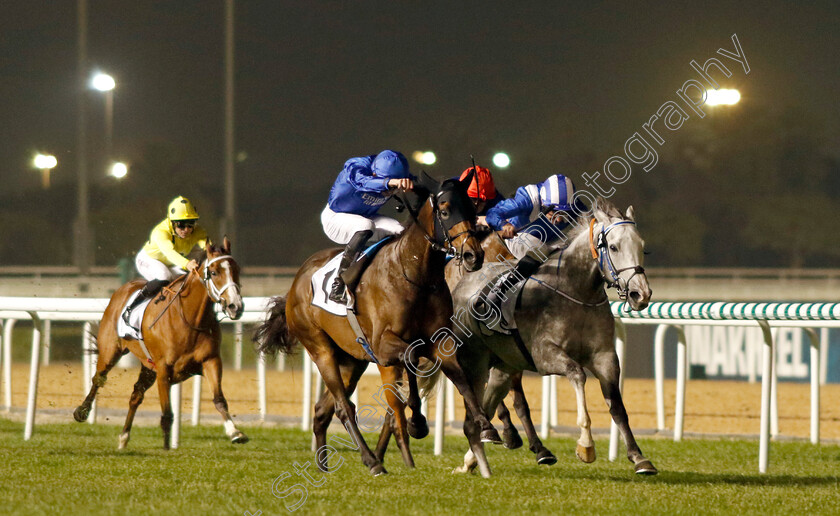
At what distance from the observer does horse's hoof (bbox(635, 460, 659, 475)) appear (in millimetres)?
5438

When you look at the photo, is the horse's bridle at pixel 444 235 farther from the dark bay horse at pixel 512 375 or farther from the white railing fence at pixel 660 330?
the white railing fence at pixel 660 330

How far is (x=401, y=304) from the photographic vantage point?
235 inches

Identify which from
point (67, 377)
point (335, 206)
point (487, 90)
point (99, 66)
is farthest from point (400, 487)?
point (487, 90)

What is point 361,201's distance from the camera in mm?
6945

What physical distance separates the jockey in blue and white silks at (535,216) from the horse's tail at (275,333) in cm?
152

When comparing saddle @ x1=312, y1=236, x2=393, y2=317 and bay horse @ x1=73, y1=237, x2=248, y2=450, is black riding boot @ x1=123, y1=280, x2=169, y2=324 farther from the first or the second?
saddle @ x1=312, y1=236, x2=393, y2=317

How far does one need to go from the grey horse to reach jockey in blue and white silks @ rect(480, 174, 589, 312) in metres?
0.24

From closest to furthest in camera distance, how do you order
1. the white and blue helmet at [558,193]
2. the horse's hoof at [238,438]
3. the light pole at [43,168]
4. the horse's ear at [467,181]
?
the horse's ear at [467,181]
the white and blue helmet at [558,193]
the horse's hoof at [238,438]
the light pole at [43,168]

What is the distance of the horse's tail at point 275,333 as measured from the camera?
7559mm

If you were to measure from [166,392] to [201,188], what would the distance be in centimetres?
2853

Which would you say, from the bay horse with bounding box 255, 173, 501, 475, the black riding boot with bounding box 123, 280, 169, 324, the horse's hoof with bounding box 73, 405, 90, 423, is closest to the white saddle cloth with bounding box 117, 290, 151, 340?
the black riding boot with bounding box 123, 280, 169, 324

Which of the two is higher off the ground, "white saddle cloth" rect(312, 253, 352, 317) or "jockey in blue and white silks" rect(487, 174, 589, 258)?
"jockey in blue and white silks" rect(487, 174, 589, 258)

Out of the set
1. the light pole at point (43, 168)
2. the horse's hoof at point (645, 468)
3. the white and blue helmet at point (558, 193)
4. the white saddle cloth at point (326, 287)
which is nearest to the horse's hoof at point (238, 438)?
the white saddle cloth at point (326, 287)

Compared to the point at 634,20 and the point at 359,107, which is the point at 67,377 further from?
the point at 634,20
